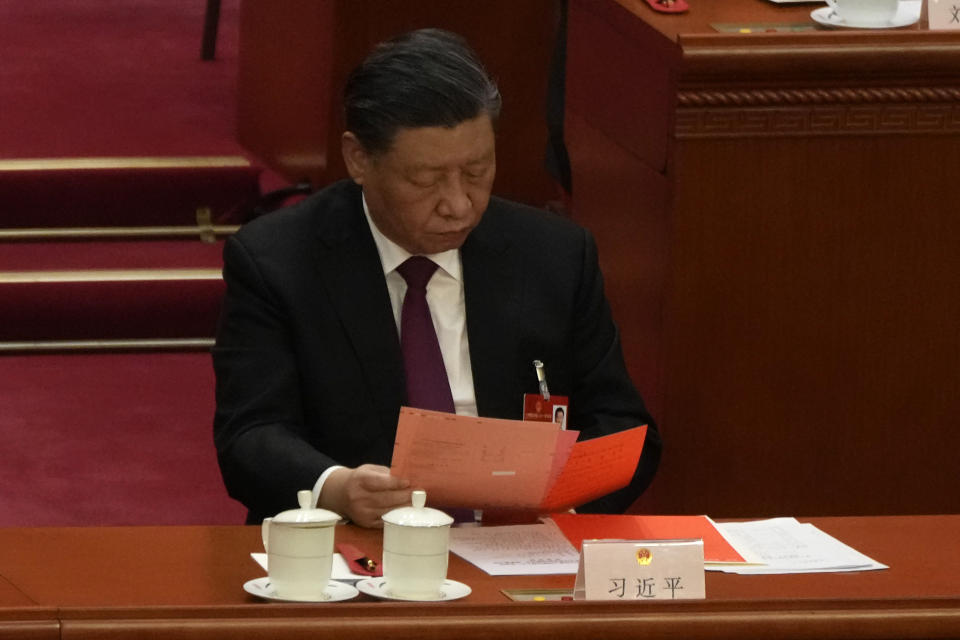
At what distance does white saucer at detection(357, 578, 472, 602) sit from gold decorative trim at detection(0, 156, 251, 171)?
11.3 ft

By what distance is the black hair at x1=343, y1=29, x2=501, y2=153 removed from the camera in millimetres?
2572

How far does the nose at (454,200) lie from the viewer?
2594 millimetres

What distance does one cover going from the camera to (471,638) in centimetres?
190

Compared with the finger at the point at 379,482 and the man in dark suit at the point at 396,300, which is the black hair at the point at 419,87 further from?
the finger at the point at 379,482

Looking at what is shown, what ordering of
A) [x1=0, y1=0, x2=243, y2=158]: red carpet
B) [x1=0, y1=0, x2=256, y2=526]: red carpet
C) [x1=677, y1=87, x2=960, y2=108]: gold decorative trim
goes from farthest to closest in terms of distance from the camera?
[x1=0, y1=0, x2=243, y2=158]: red carpet, [x1=0, y1=0, x2=256, y2=526]: red carpet, [x1=677, y1=87, x2=960, y2=108]: gold decorative trim

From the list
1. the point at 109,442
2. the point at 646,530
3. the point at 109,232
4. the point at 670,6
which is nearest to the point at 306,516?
the point at 646,530

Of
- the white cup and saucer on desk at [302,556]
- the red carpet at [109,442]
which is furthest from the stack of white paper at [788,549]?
the red carpet at [109,442]

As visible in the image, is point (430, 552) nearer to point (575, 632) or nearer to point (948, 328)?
point (575, 632)

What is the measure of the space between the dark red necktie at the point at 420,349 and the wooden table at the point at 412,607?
1.58 ft

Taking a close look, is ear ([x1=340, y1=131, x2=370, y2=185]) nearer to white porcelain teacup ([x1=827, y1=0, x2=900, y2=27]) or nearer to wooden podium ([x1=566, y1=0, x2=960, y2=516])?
wooden podium ([x1=566, y1=0, x2=960, y2=516])

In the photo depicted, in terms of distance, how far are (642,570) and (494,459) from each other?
32 cm

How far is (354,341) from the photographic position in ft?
8.91

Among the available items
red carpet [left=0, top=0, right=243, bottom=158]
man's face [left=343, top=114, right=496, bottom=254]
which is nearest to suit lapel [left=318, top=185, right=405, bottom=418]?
man's face [left=343, top=114, right=496, bottom=254]

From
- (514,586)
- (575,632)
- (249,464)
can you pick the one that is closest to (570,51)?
(249,464)
